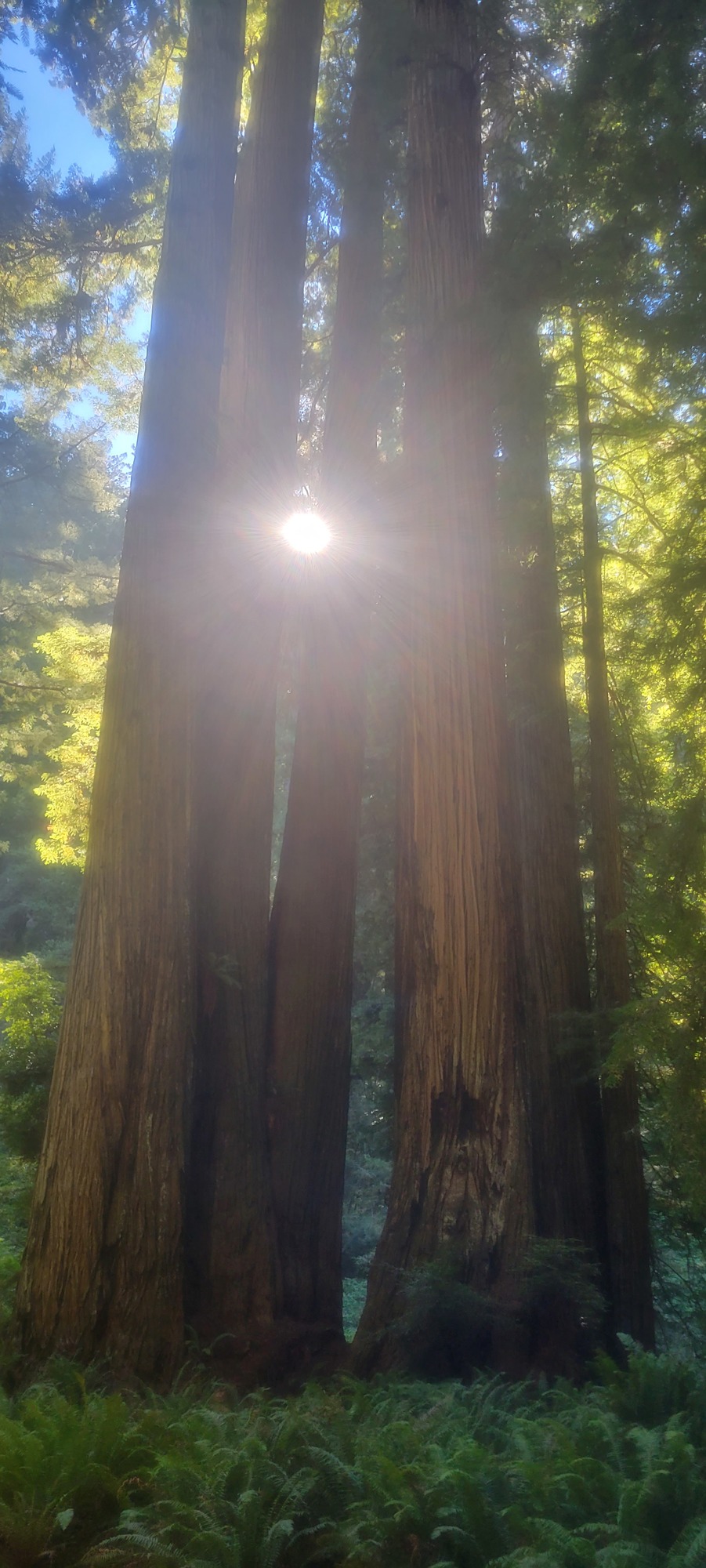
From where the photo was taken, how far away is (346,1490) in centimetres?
300

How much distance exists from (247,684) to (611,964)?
320cm

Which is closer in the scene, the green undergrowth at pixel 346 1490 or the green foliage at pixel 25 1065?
the green undergrowth at pixel 346 1490

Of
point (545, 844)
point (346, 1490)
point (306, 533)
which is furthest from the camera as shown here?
point (306, 533)

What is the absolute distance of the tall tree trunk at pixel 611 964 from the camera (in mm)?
6062

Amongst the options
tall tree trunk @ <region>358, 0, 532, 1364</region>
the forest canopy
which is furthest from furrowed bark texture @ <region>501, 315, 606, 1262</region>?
tall tree trunk @ <region>358, 0, 532, 1364</region>

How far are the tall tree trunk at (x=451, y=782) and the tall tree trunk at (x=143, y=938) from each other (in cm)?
130

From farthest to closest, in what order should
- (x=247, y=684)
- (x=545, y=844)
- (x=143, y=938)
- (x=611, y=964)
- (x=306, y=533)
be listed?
(x=306, y=533) < (x=545, y=844) < (x=247, y=684) < (x=611, y=964) < (x=143, y=938)

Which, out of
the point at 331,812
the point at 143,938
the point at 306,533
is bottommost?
the point at 143,938

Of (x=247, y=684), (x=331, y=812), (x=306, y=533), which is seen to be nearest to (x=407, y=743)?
(x=331, y=812)

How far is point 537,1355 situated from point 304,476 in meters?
8.36

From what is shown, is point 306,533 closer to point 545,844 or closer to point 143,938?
point 545,844

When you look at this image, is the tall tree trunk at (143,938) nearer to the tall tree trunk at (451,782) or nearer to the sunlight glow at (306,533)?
the sunlight glow at (306,533)

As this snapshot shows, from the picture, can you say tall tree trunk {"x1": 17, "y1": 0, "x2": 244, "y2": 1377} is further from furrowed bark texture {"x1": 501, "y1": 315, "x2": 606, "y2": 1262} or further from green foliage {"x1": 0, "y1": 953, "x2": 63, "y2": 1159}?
furrowed bark texture {"x1": 501, "y1": 315, "x2": 606, "y2": 1262}

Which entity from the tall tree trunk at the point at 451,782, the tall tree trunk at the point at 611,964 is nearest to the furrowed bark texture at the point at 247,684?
the tall tree trunk at the point at 451,782
